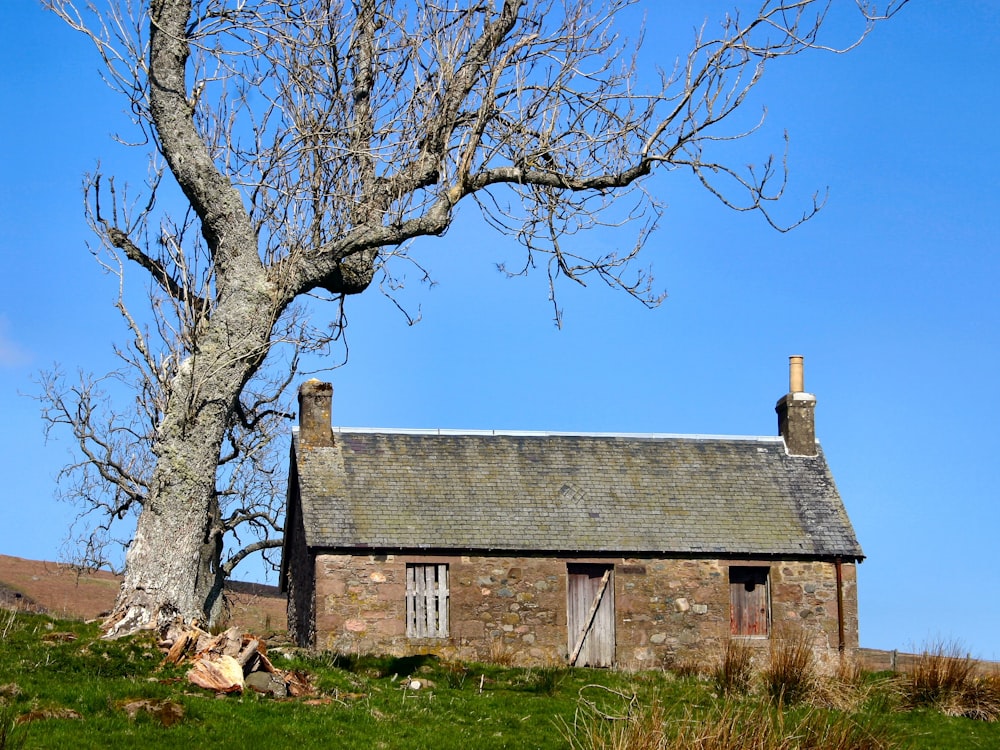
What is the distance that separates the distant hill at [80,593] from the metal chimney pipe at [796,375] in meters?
A: 19.3

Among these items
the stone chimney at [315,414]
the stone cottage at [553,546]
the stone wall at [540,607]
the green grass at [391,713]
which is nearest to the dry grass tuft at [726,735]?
the green grass at [391,713]

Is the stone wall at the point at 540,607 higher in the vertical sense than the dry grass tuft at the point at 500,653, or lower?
higher

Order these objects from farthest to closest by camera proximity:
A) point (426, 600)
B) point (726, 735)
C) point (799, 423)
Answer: point (799, 423) → point (426, 600) → point (726, 735)

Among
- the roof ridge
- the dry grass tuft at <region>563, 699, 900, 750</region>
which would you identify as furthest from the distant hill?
the dry grass tuft at <region>563, 699, 900, 750</region>

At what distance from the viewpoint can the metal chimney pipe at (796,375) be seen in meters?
31.0

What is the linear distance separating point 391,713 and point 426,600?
11164 millimetres

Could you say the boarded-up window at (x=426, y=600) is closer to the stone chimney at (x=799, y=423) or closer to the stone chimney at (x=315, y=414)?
the stone chimney at (x=315, y=414)

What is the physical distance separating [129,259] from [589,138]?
262 inches

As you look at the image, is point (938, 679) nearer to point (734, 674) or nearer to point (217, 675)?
point (734, 674)

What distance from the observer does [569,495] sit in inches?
1112

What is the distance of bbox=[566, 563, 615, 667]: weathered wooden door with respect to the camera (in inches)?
1041

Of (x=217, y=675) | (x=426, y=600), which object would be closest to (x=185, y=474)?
(x=217, y=675)

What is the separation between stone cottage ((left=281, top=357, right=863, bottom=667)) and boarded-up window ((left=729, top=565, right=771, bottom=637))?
36 mm

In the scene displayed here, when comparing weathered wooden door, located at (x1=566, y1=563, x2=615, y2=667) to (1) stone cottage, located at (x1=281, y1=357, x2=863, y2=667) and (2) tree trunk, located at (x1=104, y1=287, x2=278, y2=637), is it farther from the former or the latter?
(2) tree trunk, located at (x1=104, y1=287, x2=278, y2=637)
